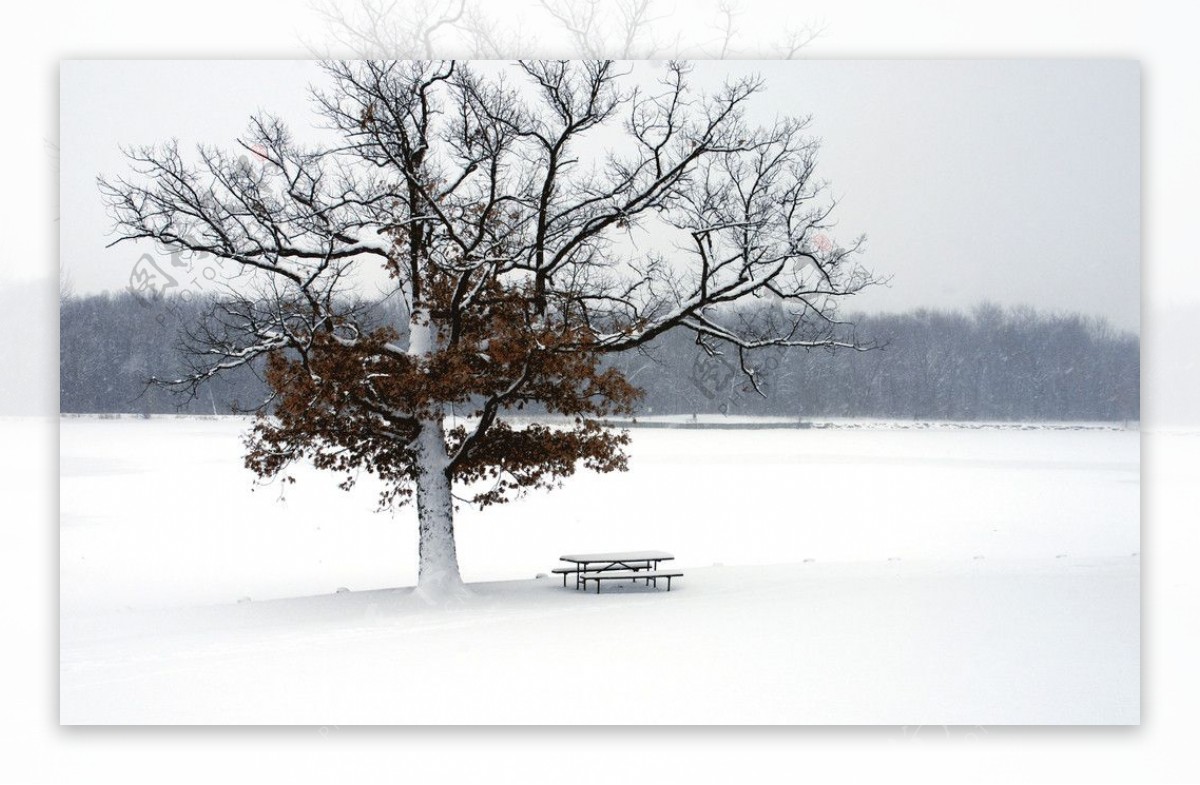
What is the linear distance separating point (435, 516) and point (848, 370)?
3.90 metres

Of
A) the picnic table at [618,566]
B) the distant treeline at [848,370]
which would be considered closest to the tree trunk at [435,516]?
the picnic table at [618,566]

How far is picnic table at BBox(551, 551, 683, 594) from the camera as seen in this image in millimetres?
9055

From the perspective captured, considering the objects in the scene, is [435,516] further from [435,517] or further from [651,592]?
[651,592]

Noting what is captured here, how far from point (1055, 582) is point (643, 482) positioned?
3.58m

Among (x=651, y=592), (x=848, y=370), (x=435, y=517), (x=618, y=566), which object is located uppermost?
(x=848, y=370)

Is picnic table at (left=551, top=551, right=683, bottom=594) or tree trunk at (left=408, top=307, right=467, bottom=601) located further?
tree trunk at (left=408, top=307, right=467, bottom=601)

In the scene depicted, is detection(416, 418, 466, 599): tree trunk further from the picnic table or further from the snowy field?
the picnic table

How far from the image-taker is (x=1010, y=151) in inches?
338

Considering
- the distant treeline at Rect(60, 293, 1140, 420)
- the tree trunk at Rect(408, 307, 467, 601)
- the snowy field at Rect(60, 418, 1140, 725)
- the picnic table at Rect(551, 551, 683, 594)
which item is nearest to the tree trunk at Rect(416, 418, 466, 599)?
the tree trunk at Rect(408, 307, 467, 601)

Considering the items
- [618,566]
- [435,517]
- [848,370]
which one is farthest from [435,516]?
[848,370]

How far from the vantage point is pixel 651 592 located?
9.38m

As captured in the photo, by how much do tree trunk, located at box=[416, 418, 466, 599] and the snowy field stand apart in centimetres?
21
